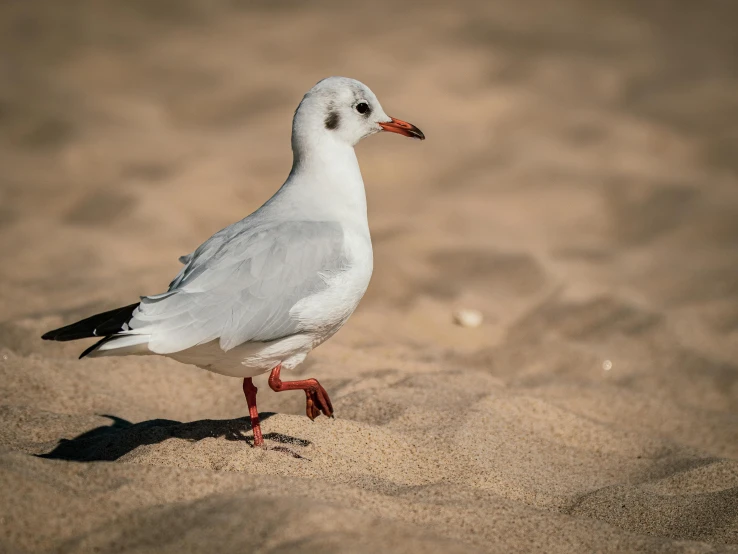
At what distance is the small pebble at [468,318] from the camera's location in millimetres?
5742

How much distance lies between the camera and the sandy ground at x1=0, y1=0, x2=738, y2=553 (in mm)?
2711

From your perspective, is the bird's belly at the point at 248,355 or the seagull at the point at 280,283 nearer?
the seagull at the point at 280,283

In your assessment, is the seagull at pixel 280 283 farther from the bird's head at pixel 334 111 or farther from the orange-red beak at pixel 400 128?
the orange-red beak at pixel 400 128

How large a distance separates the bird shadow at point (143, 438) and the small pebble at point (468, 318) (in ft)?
7.74

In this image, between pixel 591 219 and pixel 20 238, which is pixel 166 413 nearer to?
→ pixel 20 238

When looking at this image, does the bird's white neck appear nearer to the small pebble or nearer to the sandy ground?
the sandy ground

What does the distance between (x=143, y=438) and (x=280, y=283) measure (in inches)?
34.9

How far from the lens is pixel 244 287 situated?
10.5ft

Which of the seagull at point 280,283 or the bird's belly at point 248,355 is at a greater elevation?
the seagull at point 280,283

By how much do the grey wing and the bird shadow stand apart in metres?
0.52

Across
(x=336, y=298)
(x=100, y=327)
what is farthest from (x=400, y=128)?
(x=100, y=327)

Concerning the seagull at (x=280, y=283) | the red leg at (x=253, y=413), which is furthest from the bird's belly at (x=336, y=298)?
the red leg at (x=253, y=413)

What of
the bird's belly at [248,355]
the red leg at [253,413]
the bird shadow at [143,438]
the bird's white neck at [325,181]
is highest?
the bird's white neck at [325,181]

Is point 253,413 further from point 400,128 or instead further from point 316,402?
point 400,128
